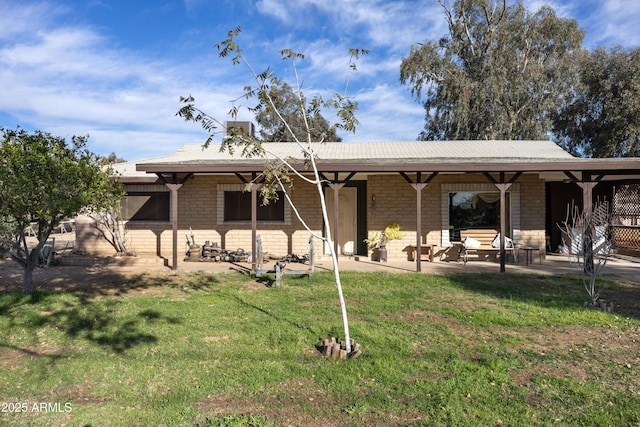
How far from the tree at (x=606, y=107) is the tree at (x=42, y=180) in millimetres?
25214

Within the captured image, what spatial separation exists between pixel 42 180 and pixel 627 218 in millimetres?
17000

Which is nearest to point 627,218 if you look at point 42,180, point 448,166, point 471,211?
point 471,211

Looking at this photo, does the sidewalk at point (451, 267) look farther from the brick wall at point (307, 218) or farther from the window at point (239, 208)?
the window at point (239, 208)

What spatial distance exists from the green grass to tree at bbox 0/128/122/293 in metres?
1.56

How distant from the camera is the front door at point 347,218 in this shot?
12703 millimetres

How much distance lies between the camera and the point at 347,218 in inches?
502

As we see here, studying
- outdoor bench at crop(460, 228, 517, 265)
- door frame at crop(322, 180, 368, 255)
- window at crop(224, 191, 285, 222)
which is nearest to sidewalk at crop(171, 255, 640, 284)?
outdoor bench at crop(460, 228, 517, 265)

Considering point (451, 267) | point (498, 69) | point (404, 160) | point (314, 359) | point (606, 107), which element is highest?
→ point (498, 69)

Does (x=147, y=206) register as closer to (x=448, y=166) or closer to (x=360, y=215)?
(x=360, y=215)

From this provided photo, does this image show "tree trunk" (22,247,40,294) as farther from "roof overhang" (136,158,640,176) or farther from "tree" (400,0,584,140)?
"tree" (400,0,584,140)

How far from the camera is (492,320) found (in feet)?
19.2

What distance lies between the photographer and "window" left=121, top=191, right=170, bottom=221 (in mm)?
12672

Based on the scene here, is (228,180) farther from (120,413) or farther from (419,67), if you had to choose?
(419,67)

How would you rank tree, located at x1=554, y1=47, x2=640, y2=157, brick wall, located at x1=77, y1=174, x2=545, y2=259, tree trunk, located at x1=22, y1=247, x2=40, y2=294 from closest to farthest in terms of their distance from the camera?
1. tree trunk, located at x1=22, y1=247, x2=40, y2=294
2. brick wall, located at x1=77, y1=174, x2=545, y2=259
3. tree, located at x1=554, y1=47, x2=640, y2=157
